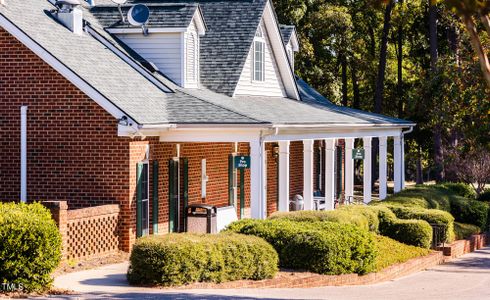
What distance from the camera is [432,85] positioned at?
3972 cm

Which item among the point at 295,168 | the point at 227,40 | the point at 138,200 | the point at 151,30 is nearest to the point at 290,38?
the point at 295,168

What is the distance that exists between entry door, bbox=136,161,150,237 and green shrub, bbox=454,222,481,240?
1048 centimetres

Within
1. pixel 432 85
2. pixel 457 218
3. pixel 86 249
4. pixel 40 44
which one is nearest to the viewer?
pixel 86 249

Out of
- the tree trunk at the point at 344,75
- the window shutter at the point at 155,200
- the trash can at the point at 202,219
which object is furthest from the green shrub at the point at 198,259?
the tree trunk at the point at 344,75

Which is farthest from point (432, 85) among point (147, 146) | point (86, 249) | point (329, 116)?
point (86, 249)

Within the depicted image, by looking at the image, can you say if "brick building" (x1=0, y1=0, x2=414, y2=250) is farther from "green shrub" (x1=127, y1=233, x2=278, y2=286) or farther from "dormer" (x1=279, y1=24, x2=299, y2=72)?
"green shrub" (x1=127, y1=233, x2=278, y2=286)

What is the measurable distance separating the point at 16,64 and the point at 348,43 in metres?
34.3

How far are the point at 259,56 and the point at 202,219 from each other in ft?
26.9

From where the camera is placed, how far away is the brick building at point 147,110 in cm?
2208

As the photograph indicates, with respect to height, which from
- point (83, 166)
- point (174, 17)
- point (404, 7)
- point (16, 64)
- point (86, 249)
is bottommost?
point (86, 249)

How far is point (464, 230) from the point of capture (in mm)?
30672

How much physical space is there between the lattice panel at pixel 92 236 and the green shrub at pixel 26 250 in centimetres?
364

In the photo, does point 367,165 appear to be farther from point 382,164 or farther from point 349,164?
point 382,164

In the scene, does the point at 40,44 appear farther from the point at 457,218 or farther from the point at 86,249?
the point at 457,218
